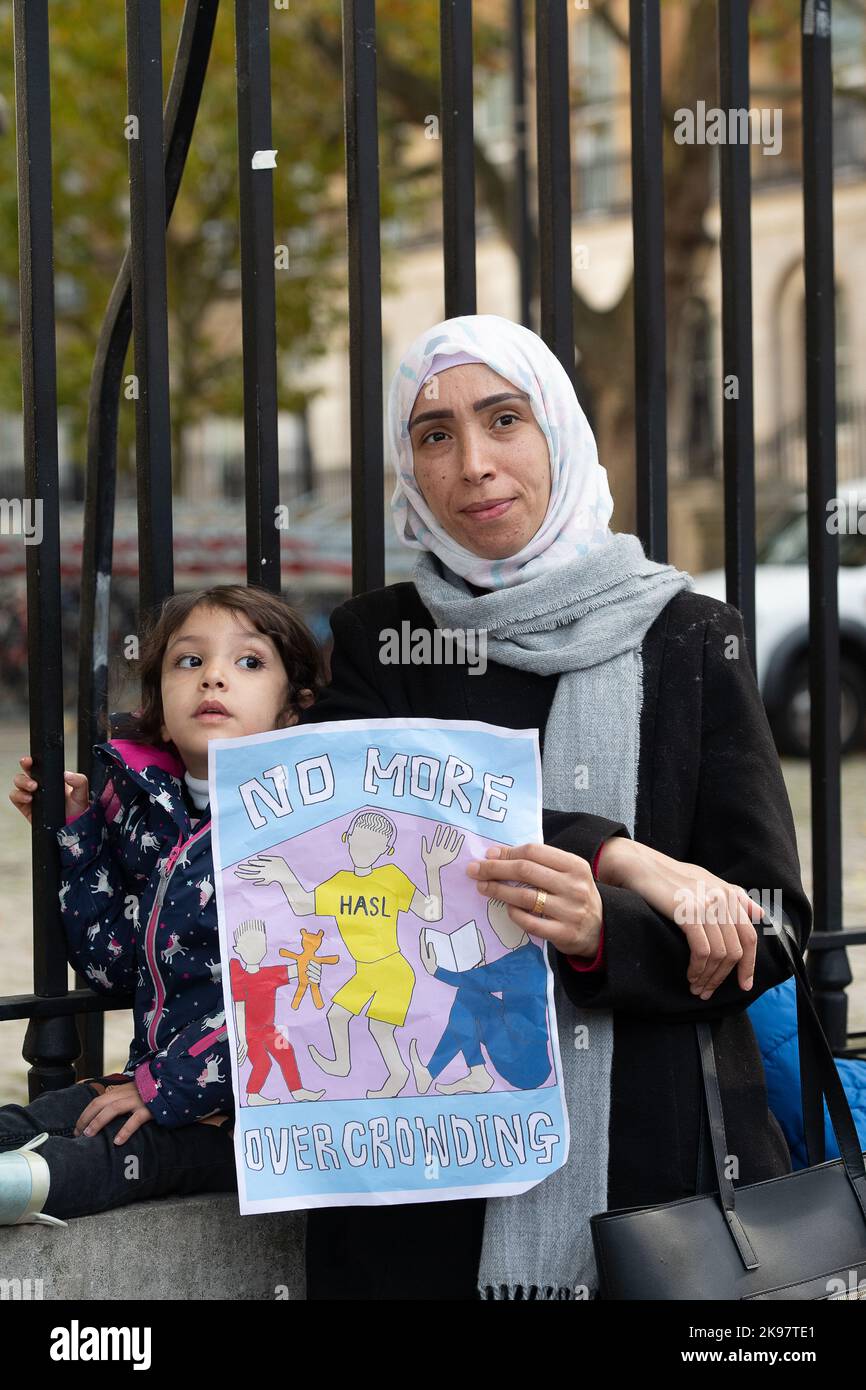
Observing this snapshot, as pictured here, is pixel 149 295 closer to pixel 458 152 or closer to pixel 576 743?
pixel 458 152

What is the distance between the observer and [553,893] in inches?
91.7

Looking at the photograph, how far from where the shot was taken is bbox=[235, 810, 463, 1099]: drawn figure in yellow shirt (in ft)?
7.98

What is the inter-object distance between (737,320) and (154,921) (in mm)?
1623

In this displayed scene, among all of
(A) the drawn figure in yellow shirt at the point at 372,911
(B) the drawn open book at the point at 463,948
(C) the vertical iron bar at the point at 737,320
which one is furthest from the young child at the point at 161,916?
(C) the vertical iron bar at the point at 737,320

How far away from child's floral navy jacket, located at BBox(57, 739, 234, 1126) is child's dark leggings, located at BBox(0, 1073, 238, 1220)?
50 mm

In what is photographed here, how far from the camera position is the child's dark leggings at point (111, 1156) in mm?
2535

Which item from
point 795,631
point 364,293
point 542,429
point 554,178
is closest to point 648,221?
point 554,178

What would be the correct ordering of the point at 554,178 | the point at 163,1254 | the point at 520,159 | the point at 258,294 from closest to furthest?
the point at 163,1254 → the point at 258,294 → the point at 554,178 → the point at 520,159

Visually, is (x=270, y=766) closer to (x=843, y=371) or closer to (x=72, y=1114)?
(x=72, y=1114)

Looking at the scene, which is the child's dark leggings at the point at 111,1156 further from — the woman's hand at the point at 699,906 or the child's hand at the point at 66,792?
the woman's hand at the point at 699,906

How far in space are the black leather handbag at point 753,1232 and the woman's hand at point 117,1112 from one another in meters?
0.73

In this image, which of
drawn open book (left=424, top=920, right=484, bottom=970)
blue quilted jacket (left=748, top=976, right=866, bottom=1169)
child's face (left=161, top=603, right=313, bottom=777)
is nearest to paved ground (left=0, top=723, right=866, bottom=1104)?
drawn open book (left=424, top=920, right=484, bottom=970)

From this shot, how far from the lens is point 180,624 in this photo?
2.73 meters
